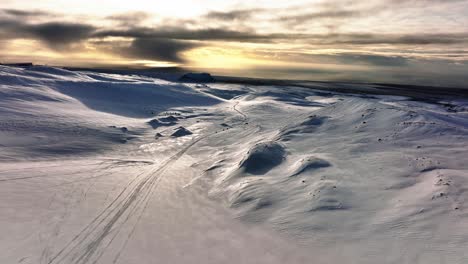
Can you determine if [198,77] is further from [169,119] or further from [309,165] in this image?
[309,165]

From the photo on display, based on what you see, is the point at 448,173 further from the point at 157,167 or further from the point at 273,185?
the point at 157,167

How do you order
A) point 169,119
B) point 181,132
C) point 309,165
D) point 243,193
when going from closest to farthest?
1. point 243,193
2. point 309,165
3. point 181,132
4. point 169,119

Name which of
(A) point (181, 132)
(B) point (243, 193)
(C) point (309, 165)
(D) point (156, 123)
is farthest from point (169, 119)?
(B) point (243, 193)

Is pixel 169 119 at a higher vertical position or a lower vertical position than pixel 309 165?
higher

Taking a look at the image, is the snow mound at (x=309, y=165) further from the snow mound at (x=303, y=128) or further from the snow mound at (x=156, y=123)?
the snow mound at (x=156, y=123)

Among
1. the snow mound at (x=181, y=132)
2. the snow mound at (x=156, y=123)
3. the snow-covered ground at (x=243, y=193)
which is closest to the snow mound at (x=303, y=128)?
the snow-covered ground at (x=243, y=193)

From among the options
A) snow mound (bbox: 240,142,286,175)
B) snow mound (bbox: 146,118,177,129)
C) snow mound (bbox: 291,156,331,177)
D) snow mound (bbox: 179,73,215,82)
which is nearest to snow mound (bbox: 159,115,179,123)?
snow mound (bbox: 146,118,177,129)

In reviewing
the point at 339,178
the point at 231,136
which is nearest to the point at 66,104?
the point at 231,136
